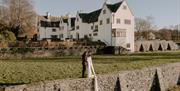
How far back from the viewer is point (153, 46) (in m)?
60.8

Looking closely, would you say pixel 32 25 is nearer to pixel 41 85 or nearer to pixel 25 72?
pixel 25 72

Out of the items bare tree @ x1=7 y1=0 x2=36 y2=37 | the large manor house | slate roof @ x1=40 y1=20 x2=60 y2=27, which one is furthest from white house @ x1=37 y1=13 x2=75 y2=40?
bare tree @ x1=7 y1=0 x2=36 y2=37

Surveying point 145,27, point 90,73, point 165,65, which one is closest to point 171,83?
point 165,65

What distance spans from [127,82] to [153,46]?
42242mm

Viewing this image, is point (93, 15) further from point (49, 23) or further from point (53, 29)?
point (49, 23)

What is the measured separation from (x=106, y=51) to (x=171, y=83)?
23.5 metres

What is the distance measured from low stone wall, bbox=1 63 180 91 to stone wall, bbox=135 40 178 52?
30.7 meters

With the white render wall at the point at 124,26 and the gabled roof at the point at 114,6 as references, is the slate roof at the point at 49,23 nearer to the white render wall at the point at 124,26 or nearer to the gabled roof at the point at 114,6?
the gabled roof at the point at 114,6

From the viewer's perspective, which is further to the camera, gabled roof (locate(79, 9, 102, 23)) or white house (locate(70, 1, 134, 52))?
gabled roof (locate(79, 9, 102, 23))

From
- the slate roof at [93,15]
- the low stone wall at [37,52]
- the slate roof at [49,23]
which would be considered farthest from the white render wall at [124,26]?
the slate roof at [49,23]

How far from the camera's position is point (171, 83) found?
26.2 m

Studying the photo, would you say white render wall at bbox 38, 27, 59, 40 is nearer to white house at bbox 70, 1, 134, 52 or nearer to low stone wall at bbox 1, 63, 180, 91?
white house at bbox 70, 1, 134, 52

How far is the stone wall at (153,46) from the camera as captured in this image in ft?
191

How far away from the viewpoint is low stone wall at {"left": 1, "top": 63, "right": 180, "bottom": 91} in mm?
14177
